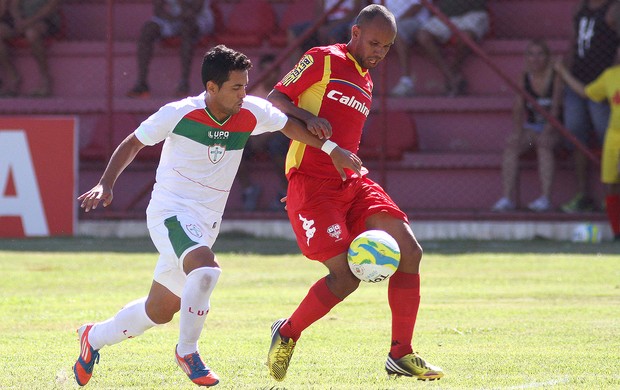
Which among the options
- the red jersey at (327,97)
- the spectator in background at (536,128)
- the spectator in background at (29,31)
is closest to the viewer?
the red jersey at (327,97)


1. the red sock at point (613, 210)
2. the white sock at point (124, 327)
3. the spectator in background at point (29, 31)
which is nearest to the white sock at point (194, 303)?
the white sock at point (124, 327)

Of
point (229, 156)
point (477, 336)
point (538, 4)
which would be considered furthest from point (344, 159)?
point (538, 4)

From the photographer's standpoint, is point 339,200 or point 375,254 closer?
point 375,254

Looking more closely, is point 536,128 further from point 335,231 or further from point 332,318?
point 335,231

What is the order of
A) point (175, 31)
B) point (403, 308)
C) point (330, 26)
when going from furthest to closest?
1. point (175, 31)
2. point (330, 26)
3. point (403, 308)

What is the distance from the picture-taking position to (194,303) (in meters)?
6.02

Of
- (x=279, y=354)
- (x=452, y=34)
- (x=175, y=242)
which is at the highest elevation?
(x=452, y=34)

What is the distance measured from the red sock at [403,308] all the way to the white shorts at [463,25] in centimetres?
984

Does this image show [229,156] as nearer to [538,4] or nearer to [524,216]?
[524,216]

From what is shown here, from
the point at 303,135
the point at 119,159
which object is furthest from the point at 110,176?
the point at 303,135

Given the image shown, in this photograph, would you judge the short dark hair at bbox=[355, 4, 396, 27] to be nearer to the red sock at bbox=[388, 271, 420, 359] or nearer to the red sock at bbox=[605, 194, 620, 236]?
the red sock at bbox=[388, 271, 420, 359]

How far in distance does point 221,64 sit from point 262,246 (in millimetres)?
8328

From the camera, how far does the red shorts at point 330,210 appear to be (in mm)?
6770

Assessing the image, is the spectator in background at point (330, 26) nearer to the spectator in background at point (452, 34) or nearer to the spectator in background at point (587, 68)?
the spectator in background at point (452, 34)
